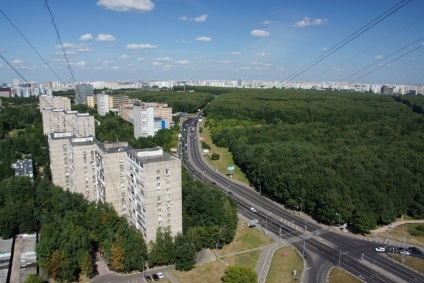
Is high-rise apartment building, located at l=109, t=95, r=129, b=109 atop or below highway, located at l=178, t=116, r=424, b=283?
atop

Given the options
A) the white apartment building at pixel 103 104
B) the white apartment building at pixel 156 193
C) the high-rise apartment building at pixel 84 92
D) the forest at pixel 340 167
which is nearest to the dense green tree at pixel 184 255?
the white apartment building at pixel 156 193

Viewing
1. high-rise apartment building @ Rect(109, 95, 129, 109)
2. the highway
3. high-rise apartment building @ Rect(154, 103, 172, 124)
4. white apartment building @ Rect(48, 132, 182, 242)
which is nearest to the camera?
white apartment building @ Rect(48, 132, 182, 242)

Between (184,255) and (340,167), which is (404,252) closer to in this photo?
(340,167)

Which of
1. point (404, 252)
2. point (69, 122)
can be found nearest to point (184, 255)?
point (404, 252)

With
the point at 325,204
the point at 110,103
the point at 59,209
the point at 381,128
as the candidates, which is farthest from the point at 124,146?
the point at 110,103

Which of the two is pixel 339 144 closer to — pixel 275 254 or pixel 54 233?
pixel 275 254

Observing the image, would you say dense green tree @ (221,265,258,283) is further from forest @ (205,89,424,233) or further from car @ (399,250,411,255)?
forest @ (205,89,424,233)

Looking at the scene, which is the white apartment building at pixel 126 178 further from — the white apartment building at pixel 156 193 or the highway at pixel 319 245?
the highway at pixel 319 245

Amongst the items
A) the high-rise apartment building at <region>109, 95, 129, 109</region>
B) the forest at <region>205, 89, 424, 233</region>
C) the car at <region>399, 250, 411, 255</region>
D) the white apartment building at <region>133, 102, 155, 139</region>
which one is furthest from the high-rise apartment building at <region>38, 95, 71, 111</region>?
the car at <region>399, 250, 411, 255</region>
